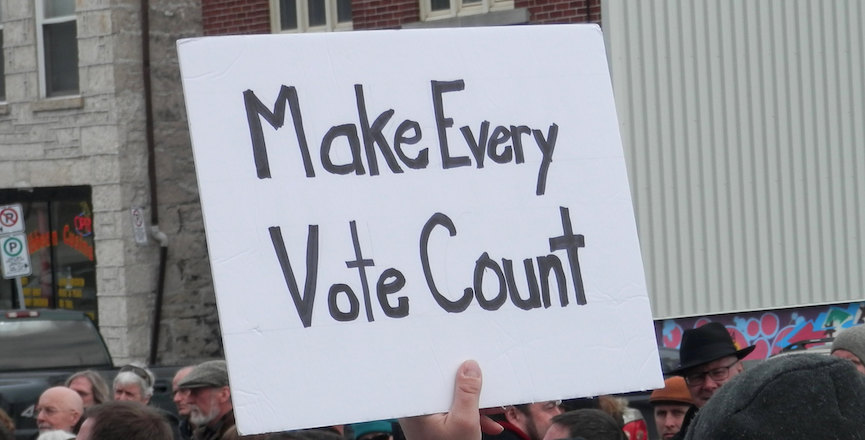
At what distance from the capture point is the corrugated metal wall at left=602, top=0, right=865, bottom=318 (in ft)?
35.3

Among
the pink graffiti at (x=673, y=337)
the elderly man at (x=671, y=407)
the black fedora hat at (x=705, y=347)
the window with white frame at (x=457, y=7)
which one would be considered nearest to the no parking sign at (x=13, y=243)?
the window with white frame at (x=457, y=7)

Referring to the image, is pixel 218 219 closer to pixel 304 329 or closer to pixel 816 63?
pixel 304 329

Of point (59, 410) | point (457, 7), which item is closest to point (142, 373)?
point (59, 410)

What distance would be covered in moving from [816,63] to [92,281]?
399 inches

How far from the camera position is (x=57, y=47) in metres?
17.4

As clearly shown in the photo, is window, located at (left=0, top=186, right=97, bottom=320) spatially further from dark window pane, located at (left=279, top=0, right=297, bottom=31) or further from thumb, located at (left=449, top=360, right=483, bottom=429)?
thumb, located at (left=449, top=360, right=483, bottom=429)

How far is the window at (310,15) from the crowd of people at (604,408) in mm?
8657

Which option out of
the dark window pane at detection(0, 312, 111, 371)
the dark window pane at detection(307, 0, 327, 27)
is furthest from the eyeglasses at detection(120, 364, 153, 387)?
the dark window pane at detection(307, 0, 327, 27)

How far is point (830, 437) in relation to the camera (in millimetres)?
1545

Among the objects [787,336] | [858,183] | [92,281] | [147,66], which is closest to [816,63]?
[858,183]

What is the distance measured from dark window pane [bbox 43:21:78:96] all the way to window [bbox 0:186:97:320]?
134cm

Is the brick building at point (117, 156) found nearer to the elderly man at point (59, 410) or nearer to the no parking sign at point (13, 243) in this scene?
the no parking sign at point (13, 243)

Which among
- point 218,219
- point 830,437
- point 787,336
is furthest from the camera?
point 787,336

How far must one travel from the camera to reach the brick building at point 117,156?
1647 centimetres
